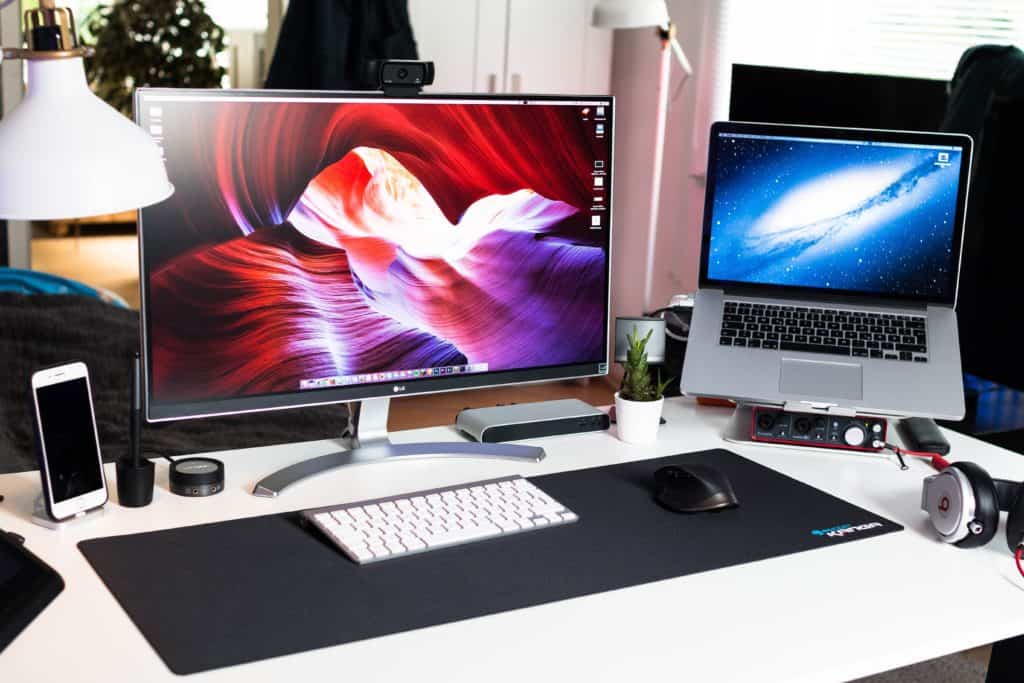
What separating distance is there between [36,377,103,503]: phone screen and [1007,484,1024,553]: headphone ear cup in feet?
3.51

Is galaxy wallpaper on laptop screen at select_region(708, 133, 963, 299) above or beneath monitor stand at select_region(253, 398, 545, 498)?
above

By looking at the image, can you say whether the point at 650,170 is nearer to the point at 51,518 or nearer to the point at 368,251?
the point at 368,251

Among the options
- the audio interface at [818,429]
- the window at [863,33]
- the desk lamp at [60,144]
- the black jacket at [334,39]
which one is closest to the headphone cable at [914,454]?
the audio interface at [818,429]

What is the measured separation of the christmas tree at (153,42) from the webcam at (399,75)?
181 inches

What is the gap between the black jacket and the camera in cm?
362

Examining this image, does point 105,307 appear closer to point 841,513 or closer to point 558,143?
point 558,143

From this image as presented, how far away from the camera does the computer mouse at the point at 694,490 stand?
1.41m

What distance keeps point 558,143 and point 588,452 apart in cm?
45

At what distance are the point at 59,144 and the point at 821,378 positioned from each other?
1150mm

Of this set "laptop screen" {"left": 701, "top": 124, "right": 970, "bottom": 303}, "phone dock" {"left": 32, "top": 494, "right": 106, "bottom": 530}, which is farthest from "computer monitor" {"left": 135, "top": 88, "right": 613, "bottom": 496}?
"laptop screen" {"left": 701, "top": 124, "right": 970, "bottom": 303}

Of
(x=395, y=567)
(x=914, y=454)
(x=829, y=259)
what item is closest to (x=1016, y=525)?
(x=914, y=454)

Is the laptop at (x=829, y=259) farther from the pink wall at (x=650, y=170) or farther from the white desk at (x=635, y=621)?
the pink wall at (x=650, y=170)

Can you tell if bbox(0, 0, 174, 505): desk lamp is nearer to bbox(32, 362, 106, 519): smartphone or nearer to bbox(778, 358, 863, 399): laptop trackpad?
bbox(32, 362, 106, 519): smartphone

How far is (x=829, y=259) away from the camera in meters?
1.78
